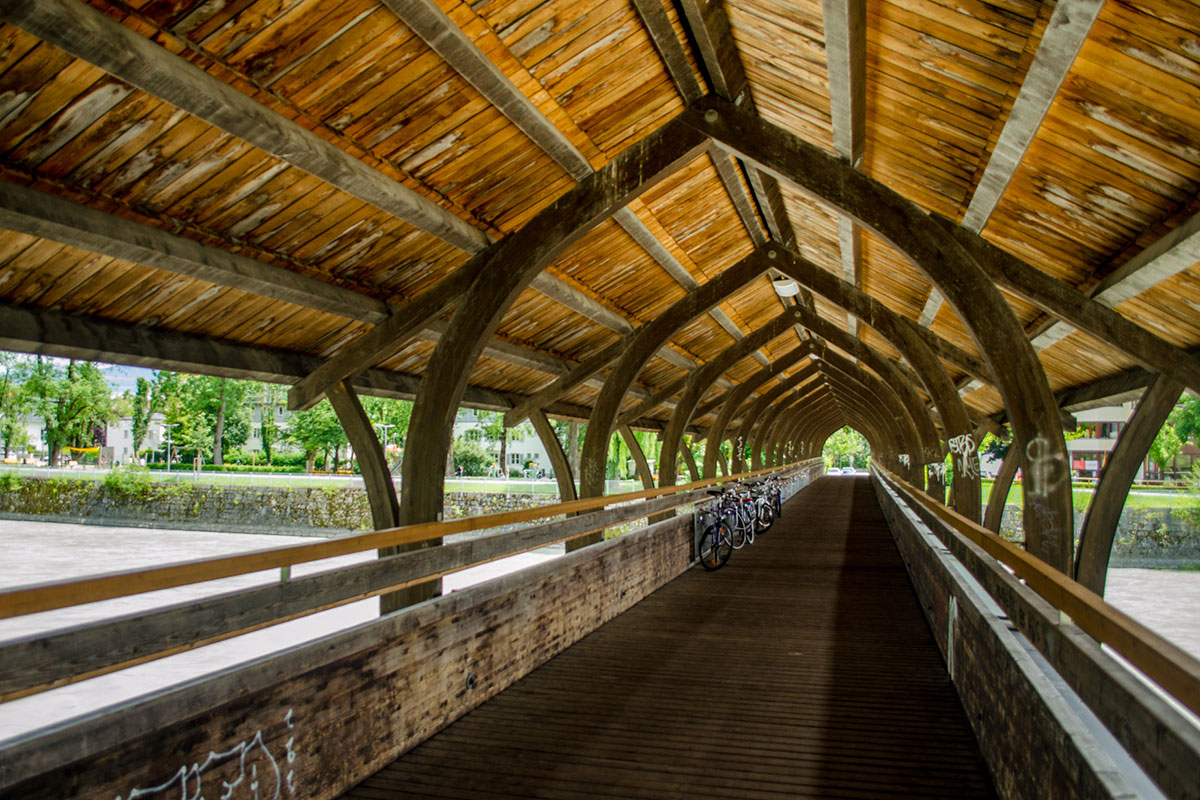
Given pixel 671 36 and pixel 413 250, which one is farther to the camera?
pixel 413 250

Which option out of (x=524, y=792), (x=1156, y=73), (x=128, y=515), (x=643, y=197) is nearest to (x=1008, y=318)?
(x=1156, y=73)

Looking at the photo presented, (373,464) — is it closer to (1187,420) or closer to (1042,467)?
(1042,467)

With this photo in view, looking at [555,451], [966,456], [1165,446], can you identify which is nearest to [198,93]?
[966,456]

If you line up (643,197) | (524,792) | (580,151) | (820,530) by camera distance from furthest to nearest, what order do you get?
1. (820,530)
2. (643,197)
3. (580,151)
4. (524,792)

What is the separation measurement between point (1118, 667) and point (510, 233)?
232 inches

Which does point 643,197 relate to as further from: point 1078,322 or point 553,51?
point 1078,322

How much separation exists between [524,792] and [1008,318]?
15.3ft

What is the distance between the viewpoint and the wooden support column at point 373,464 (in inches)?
297

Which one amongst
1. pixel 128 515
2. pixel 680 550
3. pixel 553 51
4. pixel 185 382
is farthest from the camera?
pixel 185 382

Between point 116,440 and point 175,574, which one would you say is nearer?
point 175,574

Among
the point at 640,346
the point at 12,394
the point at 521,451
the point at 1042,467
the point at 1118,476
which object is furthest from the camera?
the point at 521,451

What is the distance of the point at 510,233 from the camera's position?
7.38 meters

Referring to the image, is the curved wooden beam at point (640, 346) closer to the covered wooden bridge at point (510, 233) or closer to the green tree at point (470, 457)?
the covered wooden bridge at point (510, 233)

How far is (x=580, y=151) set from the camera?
689cm
